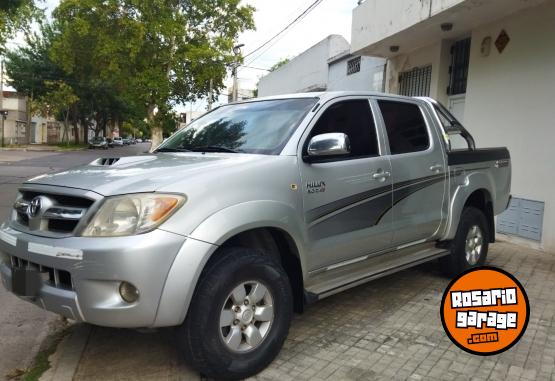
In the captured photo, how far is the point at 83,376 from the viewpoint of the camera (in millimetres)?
3236

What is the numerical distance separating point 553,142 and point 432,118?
2.89 meters

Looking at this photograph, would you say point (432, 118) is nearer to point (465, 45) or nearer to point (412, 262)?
point (412, 262)

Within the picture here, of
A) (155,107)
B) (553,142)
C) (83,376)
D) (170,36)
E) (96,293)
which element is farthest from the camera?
(155,107)


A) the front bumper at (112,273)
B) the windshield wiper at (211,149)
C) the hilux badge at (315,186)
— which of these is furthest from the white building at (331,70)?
the front bumper at (112,273)

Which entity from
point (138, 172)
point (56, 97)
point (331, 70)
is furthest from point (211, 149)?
point (56, 97)

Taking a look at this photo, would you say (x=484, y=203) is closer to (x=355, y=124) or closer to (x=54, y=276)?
(x=355, y=124)

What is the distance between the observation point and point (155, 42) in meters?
28.7

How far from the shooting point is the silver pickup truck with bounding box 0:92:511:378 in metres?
2.74

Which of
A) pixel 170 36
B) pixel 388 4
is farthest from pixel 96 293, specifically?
pixel 170 36

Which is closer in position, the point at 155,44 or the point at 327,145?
the point at 327,145

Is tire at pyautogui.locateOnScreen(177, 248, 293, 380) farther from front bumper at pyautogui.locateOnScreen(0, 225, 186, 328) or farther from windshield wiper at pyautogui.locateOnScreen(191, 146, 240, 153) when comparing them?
windshield wiper at pyautogui.locateOnScreen(191, 146, 240, 153)

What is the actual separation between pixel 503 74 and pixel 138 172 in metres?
6.58

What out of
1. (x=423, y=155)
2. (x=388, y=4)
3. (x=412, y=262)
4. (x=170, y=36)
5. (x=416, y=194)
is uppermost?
(x=170, y=36)

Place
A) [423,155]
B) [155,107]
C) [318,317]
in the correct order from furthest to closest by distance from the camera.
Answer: [155,107] → [423,155] → [318,317]
